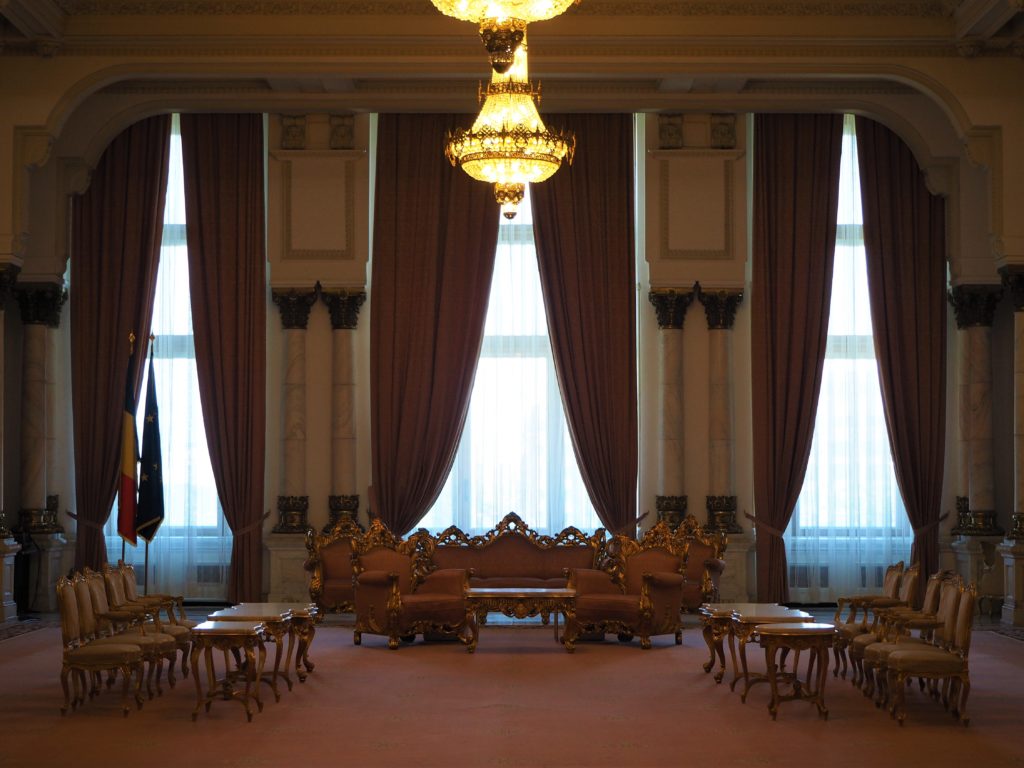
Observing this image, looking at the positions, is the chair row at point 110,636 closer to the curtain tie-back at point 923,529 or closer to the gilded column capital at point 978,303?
the curtain tie-back at point 923,529

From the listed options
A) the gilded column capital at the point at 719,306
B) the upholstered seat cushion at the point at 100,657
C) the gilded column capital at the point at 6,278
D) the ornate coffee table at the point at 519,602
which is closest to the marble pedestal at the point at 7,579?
the gilded column capital at the point at 6,278

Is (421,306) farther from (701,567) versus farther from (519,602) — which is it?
(701,567)

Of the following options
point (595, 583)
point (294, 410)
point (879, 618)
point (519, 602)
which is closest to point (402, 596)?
point (519, 602)

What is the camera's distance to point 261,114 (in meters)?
13.4

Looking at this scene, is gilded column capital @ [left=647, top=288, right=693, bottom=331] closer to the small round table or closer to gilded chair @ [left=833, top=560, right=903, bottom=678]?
gilded chair @ [left=833, top=560, right=903, bottom=678]

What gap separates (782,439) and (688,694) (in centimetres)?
526

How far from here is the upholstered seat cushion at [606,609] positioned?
10461 mm

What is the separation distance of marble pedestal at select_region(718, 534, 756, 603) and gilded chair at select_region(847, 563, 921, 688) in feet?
11.9

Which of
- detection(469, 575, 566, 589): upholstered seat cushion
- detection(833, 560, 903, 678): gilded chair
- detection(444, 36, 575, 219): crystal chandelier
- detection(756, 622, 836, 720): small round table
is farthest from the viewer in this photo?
detection(469, 575, 566, 589): upholstered seat cushion

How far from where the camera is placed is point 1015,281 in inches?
468

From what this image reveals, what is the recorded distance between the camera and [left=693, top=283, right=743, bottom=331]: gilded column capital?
1309 cm

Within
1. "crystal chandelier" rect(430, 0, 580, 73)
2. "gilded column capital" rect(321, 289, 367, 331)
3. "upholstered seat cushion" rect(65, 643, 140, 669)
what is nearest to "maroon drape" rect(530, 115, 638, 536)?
"gilded column capital" rect(321, 289, 367, 331)

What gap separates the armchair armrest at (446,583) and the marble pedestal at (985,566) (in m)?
5.34

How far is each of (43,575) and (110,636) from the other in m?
4.92
